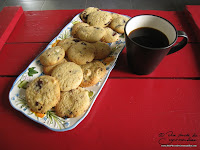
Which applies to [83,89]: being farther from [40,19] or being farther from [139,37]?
[40,19]

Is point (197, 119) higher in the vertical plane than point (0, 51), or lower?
lower

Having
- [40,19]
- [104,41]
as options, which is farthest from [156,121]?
[40,19]

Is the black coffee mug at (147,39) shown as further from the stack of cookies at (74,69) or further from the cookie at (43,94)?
the cookie at (43,94)

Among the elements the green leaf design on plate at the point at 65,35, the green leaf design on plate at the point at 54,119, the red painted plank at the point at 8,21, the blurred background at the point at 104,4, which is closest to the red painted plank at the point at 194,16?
the green leaf design on plate at the point at 65,35

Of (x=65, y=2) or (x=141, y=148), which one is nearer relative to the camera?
(x=141, y=148)

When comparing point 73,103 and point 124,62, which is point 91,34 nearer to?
point 124,62

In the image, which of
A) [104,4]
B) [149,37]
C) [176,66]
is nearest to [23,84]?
[149,37]

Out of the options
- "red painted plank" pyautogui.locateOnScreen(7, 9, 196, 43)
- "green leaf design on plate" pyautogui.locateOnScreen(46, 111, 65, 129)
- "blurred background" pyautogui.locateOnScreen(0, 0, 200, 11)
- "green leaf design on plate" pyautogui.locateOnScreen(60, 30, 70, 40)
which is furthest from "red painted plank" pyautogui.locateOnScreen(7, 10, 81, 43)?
"blurred background" pyautogui.locateOnScreen(0, 0, 200, 11)
